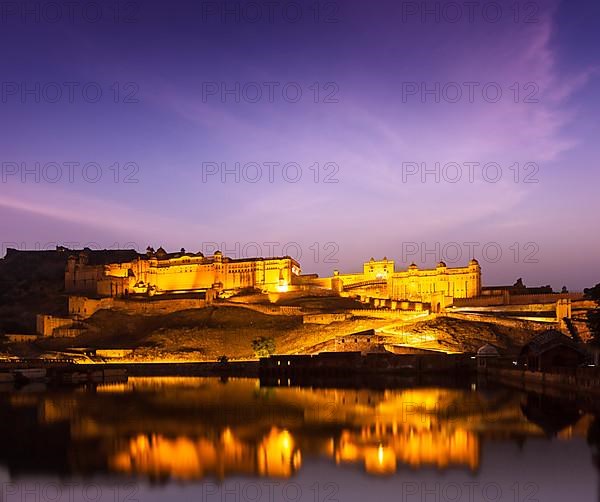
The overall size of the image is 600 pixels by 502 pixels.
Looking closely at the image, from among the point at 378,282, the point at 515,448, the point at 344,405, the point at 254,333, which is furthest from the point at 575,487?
the point at 378,282

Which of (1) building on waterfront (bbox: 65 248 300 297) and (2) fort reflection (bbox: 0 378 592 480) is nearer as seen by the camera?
(2) fort reflection (bbox: 0 378 592 480)

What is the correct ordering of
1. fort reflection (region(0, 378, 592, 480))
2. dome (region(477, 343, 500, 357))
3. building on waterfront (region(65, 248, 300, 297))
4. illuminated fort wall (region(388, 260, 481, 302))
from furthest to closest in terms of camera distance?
building on waterfront (region(65, 248, 300, 297))
illuminated fort wall (region(388, 260, 481, 302))
dome (region(477, 343, 500, 357))
fort reflection (region(0, 378, 592, 480))

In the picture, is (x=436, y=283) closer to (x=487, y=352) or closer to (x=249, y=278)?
(x=249, y=278)

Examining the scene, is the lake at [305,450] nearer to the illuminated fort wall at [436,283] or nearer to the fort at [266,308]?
the fort at [266,308]

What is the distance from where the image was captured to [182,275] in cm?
10031

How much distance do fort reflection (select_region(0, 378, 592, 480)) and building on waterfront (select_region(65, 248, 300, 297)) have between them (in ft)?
181

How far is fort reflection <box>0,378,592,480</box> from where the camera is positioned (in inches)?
839

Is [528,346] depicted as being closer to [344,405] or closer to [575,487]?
[344,405]

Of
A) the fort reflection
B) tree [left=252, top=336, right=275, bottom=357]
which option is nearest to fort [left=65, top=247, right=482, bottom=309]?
tree [left=252, top=336, right=275, bottom=357]

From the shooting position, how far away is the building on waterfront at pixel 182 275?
95.8 metres

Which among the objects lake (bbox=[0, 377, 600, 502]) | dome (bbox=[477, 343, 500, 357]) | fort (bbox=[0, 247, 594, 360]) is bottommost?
lake (bbox=[0, 377, 600, 502])

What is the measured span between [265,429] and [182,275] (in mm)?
74761

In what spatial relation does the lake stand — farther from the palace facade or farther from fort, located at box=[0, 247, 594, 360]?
the palace facade

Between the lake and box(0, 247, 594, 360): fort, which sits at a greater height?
box(0, 247, 594, 360): fort
